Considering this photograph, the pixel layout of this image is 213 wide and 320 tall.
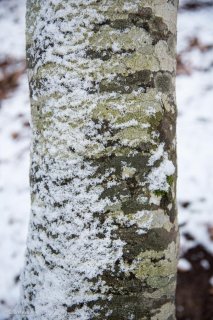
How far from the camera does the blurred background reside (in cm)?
172

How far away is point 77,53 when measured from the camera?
2.30 ft

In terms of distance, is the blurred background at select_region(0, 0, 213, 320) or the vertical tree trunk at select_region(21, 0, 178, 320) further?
the blurred background at select_region(0, 0, 213, 320)

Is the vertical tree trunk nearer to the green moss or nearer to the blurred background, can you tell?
the green moss

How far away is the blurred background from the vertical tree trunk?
3.58 ft

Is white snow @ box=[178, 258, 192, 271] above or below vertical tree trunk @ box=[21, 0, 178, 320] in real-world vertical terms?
below

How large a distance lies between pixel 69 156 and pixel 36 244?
27 centimetres

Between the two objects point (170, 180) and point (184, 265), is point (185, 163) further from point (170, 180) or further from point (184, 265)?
point (170, 180)

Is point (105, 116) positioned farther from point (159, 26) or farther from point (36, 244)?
point (36, 244)

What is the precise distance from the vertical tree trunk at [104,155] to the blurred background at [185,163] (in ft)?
3.58

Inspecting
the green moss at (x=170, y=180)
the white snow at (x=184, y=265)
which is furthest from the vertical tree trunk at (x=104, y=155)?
the white snow at (x=184, y=265)

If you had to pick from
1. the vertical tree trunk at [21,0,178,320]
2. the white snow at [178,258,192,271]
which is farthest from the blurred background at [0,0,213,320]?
the vertical tree trunk at [21,0,178,320]

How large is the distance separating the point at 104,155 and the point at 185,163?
6.00 ft

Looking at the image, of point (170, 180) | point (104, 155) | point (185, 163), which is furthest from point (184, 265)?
point (104, 155)

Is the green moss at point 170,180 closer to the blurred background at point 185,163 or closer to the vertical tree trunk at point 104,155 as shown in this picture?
the vertical tree trunk at point 104,155
